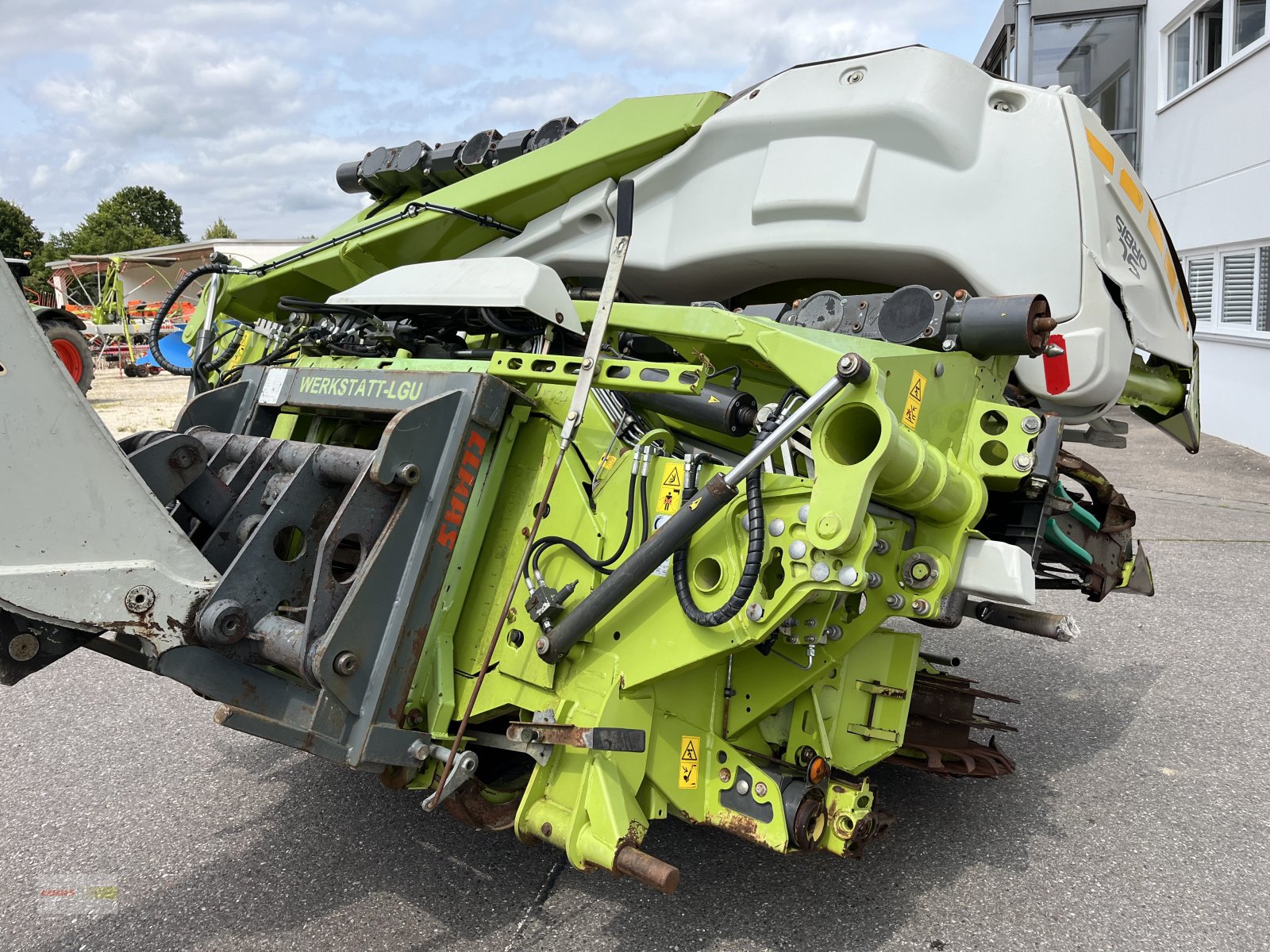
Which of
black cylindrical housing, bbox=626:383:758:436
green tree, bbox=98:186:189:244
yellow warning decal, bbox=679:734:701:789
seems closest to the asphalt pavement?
yellow warning decal, bbox=679:734:701:789

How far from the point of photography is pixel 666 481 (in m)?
2.45

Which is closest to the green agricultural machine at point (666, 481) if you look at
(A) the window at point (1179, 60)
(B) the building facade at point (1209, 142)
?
(B) the building facade at point (1209, 142)

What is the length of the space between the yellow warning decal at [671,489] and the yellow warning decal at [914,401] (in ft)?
1.84

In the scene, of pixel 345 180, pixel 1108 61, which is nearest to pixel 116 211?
pixel 1108 61

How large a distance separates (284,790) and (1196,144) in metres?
11.3

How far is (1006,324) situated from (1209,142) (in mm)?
9756

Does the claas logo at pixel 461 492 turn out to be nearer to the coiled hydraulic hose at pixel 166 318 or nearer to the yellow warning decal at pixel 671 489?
the yellow warning decal at pixel 671 489

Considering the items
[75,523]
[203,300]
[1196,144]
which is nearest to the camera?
[75,523]

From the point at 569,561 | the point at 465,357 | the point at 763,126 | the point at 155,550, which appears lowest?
the point at 569,561

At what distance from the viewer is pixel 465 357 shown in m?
2.97

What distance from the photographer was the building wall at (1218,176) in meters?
9.39

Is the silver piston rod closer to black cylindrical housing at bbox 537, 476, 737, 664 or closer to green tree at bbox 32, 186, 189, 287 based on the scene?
black cylindrical housing at bbox 537, 476, 737, 664

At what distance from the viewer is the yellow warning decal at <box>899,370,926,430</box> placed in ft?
8.02

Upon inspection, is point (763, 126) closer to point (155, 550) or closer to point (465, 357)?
point (465, 357)
